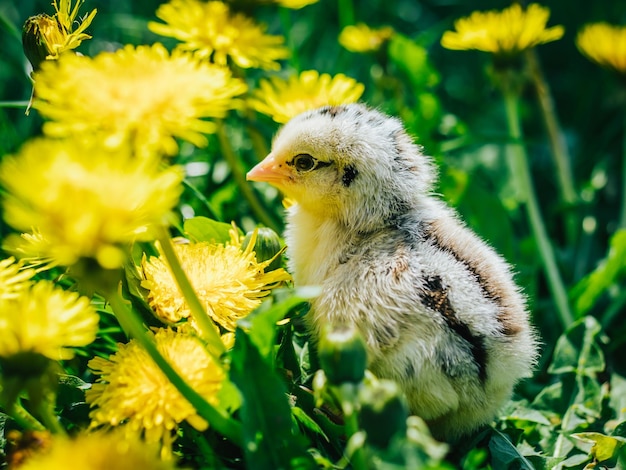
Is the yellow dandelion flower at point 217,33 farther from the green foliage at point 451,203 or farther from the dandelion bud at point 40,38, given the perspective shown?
the dandelion bud at point 40,38

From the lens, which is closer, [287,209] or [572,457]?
[572,457]

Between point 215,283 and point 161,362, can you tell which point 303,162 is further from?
point 161,362

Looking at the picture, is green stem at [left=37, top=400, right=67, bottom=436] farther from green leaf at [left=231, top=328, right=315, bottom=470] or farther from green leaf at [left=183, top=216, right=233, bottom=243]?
green leaf at [left=183, top=216, right=233, bottom=243]

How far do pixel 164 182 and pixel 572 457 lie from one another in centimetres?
89

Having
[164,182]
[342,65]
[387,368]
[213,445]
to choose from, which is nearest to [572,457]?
[387,368]

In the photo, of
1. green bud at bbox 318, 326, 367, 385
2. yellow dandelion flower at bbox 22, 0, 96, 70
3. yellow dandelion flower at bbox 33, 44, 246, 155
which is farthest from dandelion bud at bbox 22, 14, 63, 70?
green bud at bbox 318, 326, 367, 385

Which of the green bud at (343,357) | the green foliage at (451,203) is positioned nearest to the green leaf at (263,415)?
the green foliage at (451,203)

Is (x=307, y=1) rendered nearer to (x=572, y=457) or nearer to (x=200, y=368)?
(x=200, y=368)

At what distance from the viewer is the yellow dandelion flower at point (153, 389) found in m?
0.96

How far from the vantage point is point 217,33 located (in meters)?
1.54

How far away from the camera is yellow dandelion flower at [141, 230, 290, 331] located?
114 cm

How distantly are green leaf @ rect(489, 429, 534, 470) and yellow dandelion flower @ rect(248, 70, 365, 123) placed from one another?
2.76 feet

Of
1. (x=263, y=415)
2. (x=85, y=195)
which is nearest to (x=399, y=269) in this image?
(x=263, y=415)

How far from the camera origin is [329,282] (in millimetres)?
1202
